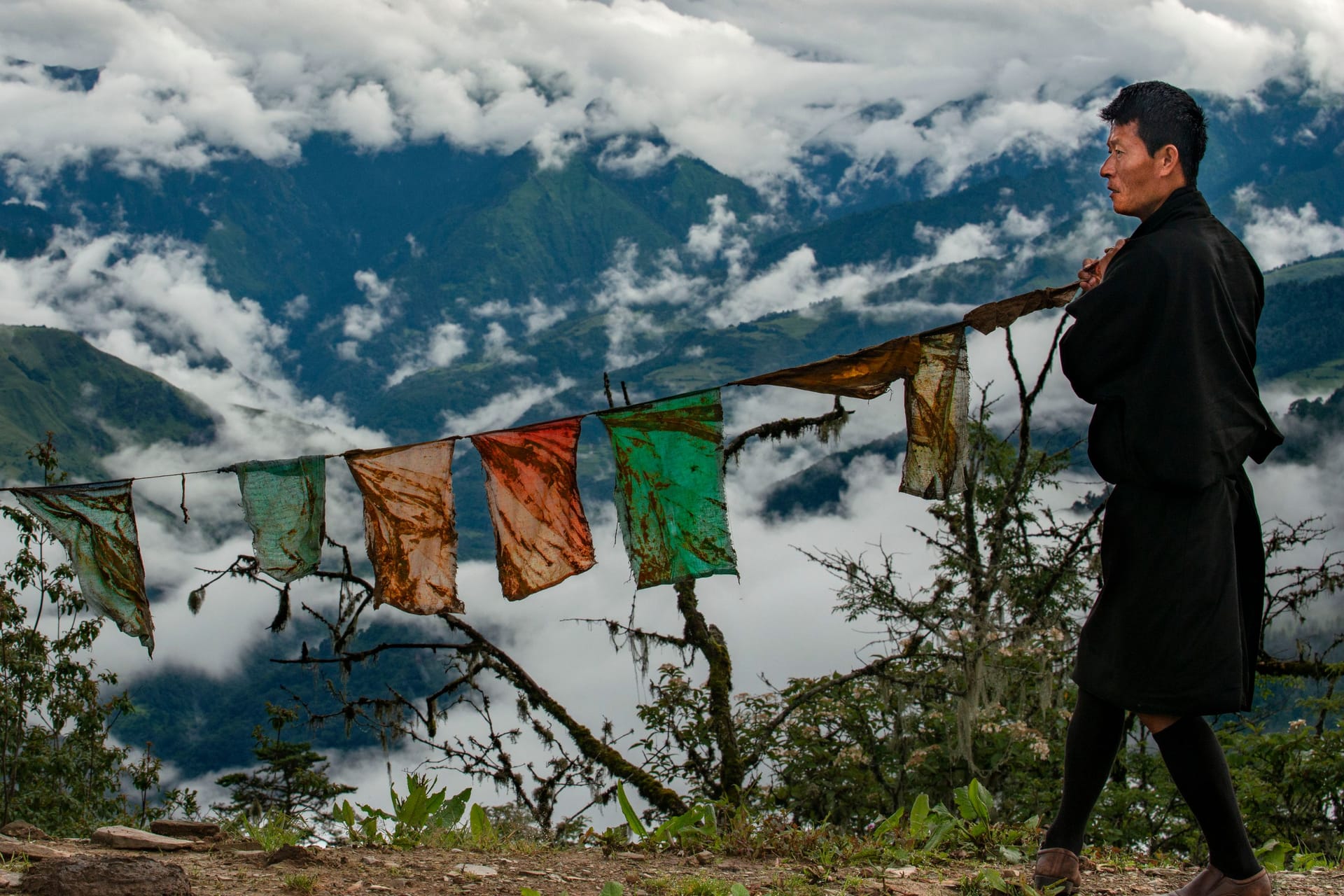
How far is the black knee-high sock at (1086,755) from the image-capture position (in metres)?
3.70

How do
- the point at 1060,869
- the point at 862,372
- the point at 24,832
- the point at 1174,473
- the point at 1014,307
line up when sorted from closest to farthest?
the point at 1174,473, the point at 1060,869, the point at 24,832, the point at 1014,307, the point at 862,372

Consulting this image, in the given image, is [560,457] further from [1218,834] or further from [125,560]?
Answer: [1218,834]

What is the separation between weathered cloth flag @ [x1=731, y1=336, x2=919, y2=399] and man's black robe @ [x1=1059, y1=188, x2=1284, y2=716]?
254 cm

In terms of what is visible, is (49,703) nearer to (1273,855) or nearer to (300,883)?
(300,883)

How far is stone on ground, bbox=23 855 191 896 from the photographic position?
12.8ft

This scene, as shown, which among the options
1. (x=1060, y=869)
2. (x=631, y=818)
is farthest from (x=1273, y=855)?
(x=631, y=818)

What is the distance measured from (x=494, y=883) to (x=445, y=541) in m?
2.88

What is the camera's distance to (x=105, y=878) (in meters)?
3.92

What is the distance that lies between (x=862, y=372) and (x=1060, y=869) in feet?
10.4

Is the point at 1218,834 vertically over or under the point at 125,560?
under

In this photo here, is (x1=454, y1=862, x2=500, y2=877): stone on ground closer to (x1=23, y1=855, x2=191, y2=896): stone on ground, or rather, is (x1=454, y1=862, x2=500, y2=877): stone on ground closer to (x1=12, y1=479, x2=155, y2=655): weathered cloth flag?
(x1=23, y1=855, x2=191, y2=896): stone on ground

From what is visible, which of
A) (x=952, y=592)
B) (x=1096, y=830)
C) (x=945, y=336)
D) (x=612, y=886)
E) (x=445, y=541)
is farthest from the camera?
(x=952, y=592)

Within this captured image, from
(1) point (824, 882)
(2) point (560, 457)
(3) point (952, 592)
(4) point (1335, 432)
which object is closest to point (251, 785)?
(3) point (952, 592)

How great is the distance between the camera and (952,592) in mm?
15234
